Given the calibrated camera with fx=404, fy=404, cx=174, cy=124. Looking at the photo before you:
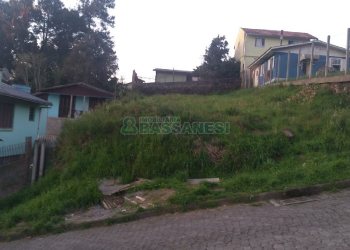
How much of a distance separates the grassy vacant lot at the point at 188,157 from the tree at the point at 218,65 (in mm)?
20605

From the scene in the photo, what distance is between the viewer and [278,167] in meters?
8.94

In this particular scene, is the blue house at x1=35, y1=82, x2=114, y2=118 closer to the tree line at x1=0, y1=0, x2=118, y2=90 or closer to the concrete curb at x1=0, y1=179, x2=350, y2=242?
the tree line at x1=0, y1=0, x2=118, y2=90


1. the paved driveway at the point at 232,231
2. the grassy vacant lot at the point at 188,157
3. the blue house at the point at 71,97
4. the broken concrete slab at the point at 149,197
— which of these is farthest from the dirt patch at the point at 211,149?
the blue house at the point at 71,97

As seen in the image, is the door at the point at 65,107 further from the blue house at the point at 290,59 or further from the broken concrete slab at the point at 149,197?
the broken concrete slab at the point at 149,197

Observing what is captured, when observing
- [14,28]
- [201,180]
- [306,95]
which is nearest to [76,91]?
[14,28]

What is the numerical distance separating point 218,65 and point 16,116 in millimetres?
21732

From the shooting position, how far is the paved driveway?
5.23 metres

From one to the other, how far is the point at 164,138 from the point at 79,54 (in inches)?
1216

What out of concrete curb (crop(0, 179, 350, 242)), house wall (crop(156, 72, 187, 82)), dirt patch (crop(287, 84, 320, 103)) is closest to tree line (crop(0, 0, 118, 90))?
house wall (crop(156, 72, 187, 82))

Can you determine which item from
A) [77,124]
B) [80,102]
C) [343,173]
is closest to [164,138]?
[77,124]

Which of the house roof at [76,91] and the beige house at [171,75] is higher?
the beige house at [171,75]

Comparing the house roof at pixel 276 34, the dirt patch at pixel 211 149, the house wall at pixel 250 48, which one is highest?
the house roof at pixel 276 34

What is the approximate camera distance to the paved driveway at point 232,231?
17.2 ft

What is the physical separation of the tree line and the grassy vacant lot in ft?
92.2
